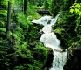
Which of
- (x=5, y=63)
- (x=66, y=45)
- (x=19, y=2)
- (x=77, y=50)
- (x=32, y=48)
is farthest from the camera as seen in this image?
(x=19, y=2)

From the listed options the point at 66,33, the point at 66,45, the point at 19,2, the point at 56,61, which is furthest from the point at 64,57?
the point at 19,2

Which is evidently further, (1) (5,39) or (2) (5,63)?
(1) (5,39)

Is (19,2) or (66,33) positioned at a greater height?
(19,2)

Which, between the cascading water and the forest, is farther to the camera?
the cascading water

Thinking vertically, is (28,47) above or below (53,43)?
above

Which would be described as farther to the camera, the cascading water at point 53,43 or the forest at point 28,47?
the cascading water at point 53,43

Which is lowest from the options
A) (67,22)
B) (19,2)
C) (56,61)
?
(56,61)

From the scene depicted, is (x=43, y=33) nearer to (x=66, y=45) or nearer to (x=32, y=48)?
(x=66, y=45)

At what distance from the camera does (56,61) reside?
15.4m

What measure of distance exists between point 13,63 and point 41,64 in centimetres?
202

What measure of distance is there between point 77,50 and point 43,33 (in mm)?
6240

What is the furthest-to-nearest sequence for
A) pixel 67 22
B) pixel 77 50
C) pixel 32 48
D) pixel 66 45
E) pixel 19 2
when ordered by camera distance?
pixel 19 2
pixel 67 22
pixel 66 45
pixel 32 48
pixel 77 50

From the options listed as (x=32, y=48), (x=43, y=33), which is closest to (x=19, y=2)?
(x=43, y=33)

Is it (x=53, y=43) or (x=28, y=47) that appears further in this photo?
(x=53, y=43)
